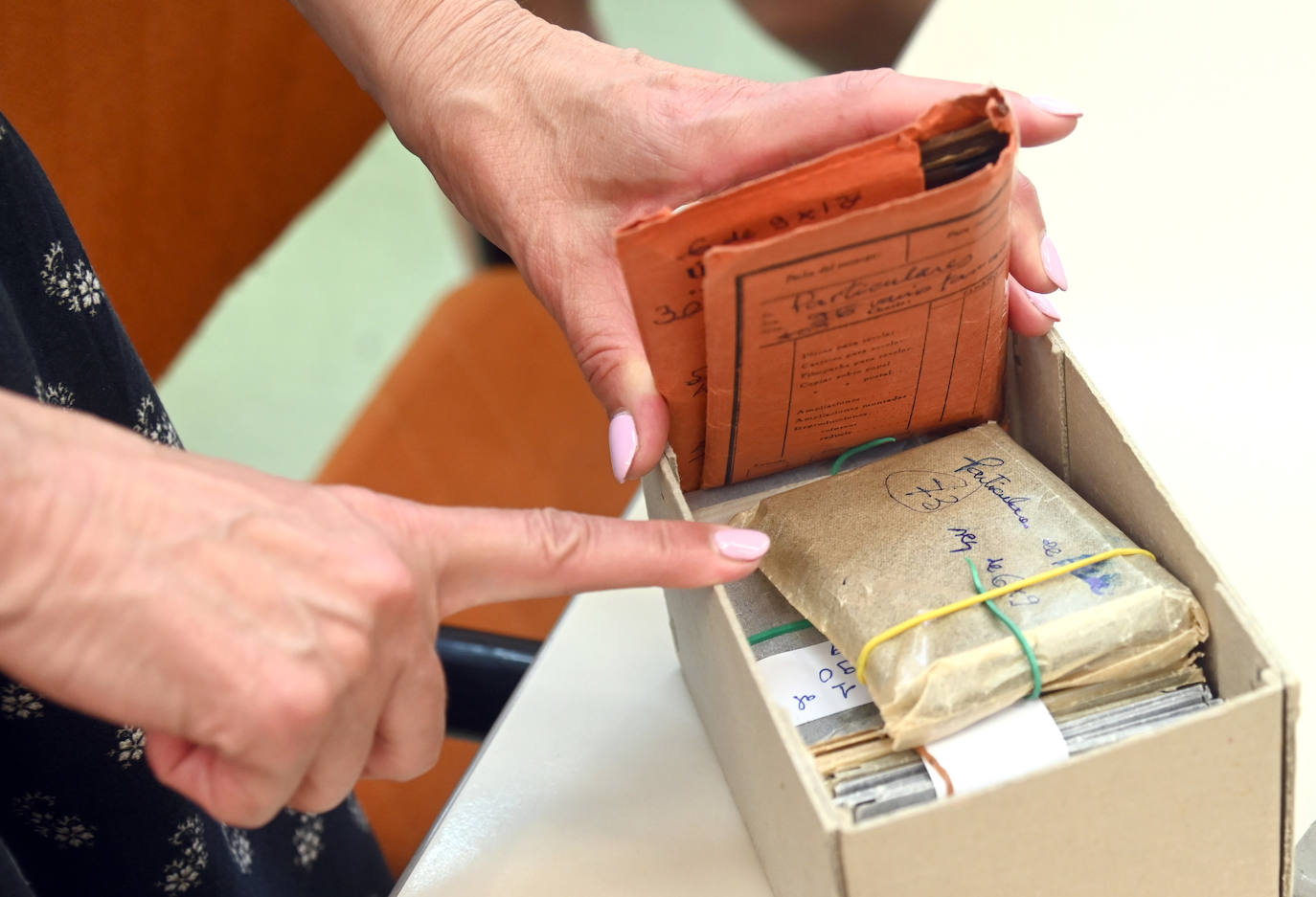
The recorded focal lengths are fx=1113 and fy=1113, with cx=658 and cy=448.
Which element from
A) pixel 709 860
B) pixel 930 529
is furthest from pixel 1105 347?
pixel 709 860

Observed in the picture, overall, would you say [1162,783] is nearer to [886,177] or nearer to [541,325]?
[886,177]

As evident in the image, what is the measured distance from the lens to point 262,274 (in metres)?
2.37

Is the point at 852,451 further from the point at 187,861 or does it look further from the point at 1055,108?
the point at 187,861

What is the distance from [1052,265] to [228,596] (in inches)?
18.7

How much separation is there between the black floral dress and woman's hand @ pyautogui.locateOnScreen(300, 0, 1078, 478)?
0.24 m

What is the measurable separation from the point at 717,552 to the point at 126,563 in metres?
A: 0.25

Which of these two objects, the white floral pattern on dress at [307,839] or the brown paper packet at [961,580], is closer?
the brown paper packet at [961,580]

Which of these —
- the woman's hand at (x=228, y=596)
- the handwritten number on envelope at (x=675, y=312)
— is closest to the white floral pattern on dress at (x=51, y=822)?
the woman's hand at (x=228, y=596)

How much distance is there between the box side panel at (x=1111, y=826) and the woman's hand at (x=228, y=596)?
195 mm

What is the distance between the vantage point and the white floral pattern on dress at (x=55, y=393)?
0.65 metres

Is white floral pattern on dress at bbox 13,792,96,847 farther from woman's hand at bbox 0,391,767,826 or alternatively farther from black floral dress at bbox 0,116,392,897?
woman's hand at bbox 0,391,767,826

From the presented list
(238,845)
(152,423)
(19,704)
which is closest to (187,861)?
(238,845)

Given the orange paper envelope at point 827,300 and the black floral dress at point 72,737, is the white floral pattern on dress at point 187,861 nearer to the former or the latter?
the black floral dress at point 72,737

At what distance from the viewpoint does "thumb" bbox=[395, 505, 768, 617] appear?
0.49 m
